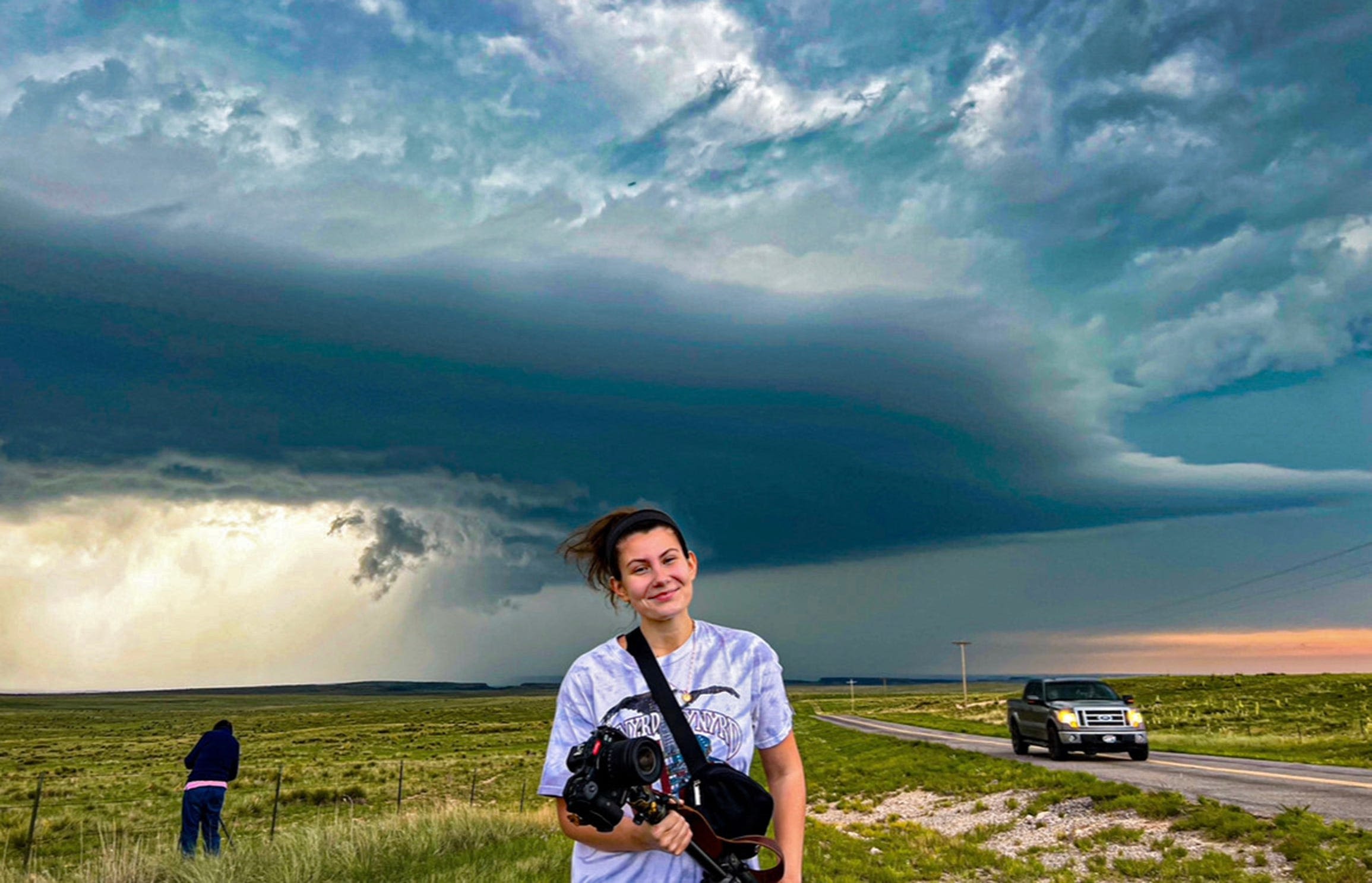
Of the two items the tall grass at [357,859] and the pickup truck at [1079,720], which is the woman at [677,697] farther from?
the pickup truck at [1079,720]

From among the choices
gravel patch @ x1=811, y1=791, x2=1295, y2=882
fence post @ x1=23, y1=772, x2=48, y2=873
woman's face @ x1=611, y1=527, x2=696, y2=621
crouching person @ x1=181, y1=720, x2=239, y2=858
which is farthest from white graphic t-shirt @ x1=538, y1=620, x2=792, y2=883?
fence post @ x1=23, y1=772, x2=48, y2=873

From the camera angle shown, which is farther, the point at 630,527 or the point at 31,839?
the point at 31,839

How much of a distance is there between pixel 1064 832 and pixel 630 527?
46.2 ft

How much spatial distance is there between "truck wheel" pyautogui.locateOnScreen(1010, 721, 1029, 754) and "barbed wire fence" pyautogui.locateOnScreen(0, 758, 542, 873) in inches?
537

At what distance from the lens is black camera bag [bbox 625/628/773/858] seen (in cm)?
268

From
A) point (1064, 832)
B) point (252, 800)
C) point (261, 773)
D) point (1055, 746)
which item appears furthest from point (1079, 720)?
point (261, 773)

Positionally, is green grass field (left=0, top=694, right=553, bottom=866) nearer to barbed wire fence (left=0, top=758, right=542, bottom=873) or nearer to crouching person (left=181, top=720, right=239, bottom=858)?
barbed wire fence (left=0, top=758, right=542, bottom=873)

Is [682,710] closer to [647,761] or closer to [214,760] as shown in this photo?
[647,761]

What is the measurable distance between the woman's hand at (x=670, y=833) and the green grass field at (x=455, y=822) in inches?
333

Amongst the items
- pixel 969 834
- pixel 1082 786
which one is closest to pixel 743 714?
pixel 969 834

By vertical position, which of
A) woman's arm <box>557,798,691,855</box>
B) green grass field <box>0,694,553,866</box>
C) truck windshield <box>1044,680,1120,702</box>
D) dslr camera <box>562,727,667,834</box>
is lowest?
green grass field <box>0,694,553,866</box>

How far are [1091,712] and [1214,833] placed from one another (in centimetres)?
1157

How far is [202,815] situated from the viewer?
15.0 meters

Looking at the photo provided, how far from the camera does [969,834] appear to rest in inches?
623
